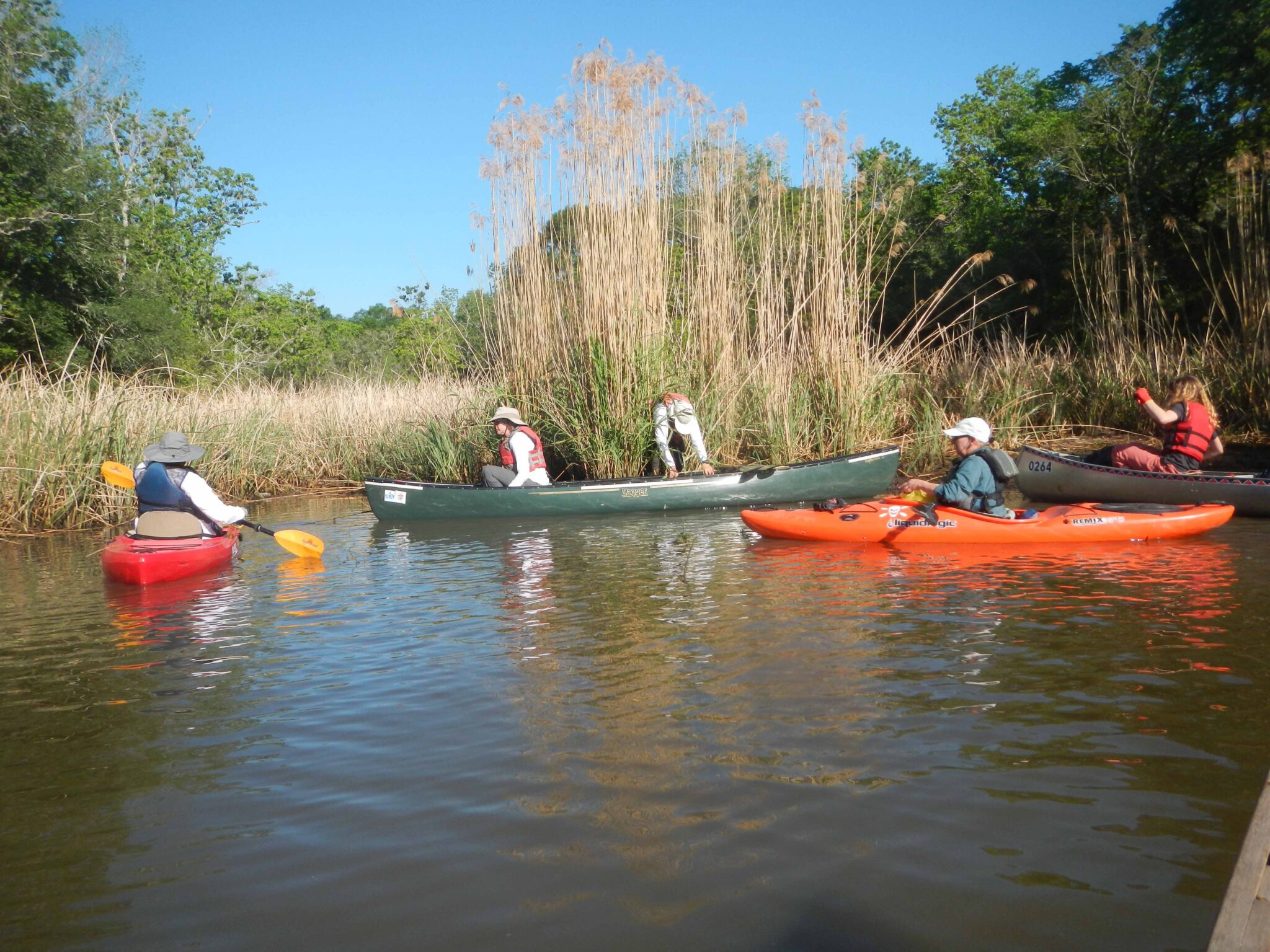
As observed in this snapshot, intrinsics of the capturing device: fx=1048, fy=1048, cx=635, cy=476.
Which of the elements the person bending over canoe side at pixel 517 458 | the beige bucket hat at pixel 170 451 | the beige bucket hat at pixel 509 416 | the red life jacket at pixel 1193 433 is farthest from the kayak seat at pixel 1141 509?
the beige bucket hat at pixel 170 451

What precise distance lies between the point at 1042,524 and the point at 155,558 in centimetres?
622

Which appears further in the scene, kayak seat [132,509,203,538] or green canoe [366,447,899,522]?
green canoe [366,447,899,522]

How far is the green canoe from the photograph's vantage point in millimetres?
9711

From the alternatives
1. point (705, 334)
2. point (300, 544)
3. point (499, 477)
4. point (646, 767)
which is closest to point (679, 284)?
point (705, 334)

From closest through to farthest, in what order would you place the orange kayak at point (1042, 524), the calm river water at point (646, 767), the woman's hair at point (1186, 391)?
the calm river water at point (646, 767), the orange kayak at point (1042, 524), the woman's hair at point (1186, 391)

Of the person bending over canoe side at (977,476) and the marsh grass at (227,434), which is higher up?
the marsh grass at (227,434)

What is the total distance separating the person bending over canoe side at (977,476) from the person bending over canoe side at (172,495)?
17.1ft

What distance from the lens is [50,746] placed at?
12.8 feet

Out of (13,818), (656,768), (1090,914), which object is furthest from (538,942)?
(13,818)

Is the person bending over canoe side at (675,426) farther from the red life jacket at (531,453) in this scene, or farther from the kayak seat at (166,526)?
the kayak seat at (166,526)

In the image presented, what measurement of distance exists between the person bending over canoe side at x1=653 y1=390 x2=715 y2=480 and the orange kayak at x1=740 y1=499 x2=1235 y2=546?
Answer: 7.91ft

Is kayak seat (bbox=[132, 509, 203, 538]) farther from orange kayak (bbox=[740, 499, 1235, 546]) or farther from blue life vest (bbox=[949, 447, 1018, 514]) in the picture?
blue life vest (bbox=[949, 447, 1018, 514])

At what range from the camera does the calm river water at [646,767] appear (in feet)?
8.33

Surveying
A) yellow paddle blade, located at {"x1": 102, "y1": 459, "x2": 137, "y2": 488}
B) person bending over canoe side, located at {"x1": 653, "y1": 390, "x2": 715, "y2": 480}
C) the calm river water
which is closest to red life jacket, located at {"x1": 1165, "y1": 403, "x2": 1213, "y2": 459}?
the calm river water
